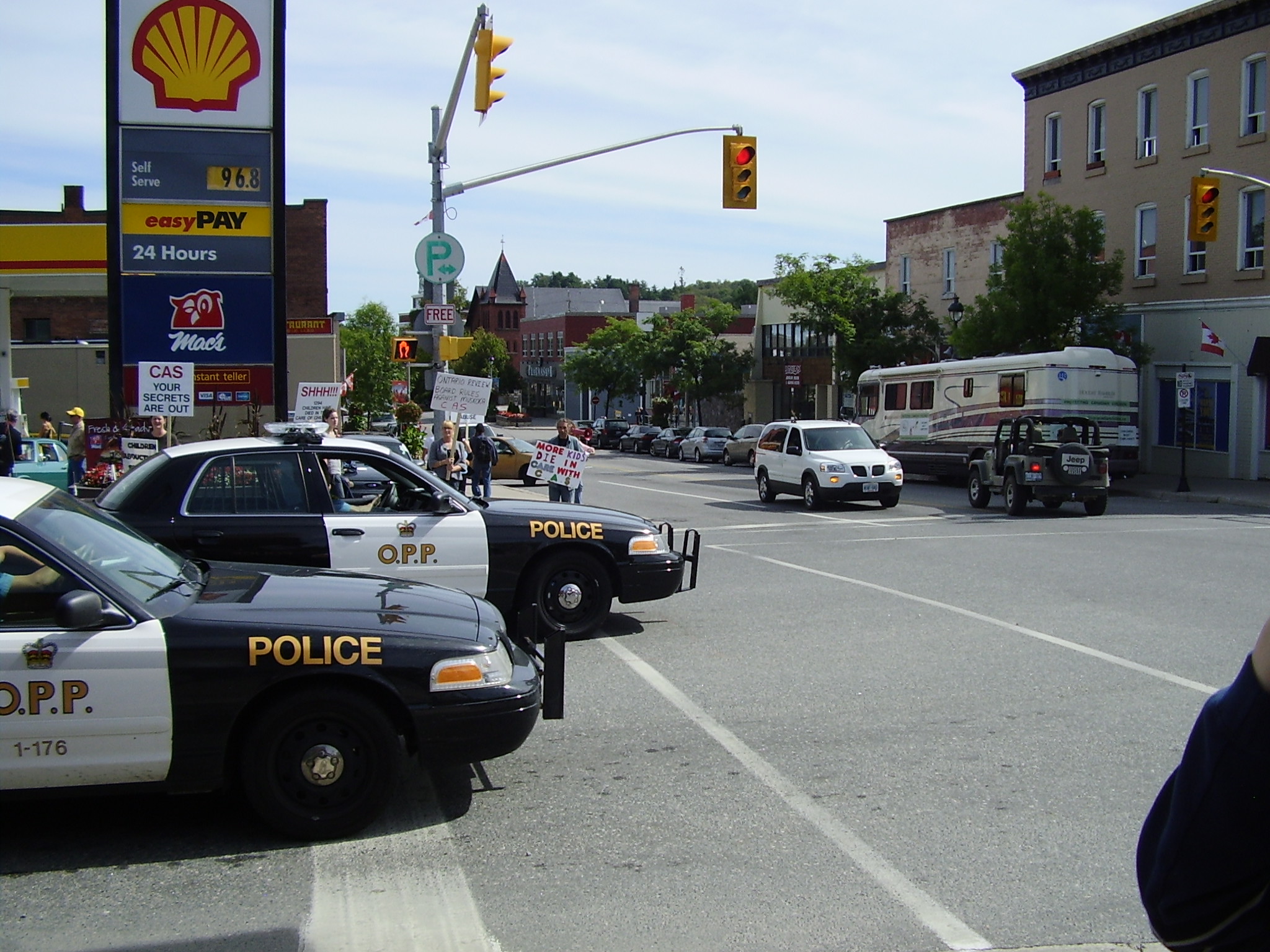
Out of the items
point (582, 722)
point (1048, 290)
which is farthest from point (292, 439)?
point (1048, 290)

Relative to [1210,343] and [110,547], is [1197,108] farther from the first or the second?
[110,547]

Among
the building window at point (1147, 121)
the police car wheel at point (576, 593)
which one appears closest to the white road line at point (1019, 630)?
the police car wheel at point (576, 593)

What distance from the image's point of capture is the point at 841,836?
5293 mm

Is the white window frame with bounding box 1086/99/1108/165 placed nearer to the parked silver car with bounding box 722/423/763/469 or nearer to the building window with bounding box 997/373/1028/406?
the building window with bounding box 997/373/1028/406

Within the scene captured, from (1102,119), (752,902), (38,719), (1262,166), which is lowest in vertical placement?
(752,902)

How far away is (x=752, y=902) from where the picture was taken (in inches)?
180

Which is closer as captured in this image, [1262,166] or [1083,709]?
[1083,709]

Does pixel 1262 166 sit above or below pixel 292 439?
above

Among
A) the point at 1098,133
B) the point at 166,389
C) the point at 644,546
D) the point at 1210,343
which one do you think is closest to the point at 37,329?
the point at 166,389

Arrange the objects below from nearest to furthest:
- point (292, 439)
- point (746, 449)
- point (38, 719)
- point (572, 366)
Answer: point (38, 719) → point (292, 439) → point (746, 449) → point (572, 366)

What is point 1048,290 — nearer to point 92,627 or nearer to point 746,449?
point 746,449

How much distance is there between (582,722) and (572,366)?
7300cm

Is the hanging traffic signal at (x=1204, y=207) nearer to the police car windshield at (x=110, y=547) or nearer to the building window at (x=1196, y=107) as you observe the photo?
the building window at (x=1196, y=107)

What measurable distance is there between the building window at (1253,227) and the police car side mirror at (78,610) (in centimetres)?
3184
